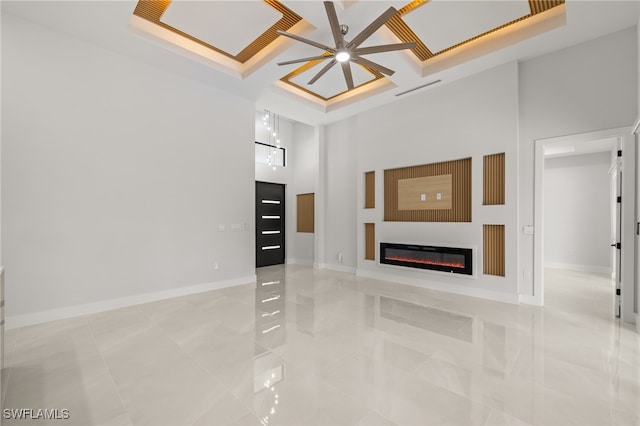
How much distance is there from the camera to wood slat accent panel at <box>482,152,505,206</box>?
4.83m

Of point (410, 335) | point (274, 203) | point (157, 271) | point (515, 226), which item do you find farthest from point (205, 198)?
point (515, 226)

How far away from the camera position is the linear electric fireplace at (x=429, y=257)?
5070 millimetres

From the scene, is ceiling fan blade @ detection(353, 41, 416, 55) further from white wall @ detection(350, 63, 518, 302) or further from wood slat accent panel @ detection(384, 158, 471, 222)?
wood slat accent panel @ detection(384, 158, 471, 222)

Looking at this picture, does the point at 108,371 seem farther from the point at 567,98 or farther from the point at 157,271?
the point at 567,98

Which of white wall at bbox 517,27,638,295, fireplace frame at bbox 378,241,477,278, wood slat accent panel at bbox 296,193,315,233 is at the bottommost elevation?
fireplace frame at bbox 378,241,477,278

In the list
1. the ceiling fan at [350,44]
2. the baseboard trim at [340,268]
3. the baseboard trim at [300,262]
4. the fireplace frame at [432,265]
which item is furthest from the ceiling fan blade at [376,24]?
the baseboard trim at [300,262]

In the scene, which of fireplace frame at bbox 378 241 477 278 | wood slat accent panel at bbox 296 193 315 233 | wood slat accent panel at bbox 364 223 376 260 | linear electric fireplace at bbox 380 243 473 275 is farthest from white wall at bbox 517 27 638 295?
wood slat accent panel at bbox 296 193 315 233

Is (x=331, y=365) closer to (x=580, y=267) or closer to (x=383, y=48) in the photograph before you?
(x=383, y=48)

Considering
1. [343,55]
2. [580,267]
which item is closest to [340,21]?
[343,55]

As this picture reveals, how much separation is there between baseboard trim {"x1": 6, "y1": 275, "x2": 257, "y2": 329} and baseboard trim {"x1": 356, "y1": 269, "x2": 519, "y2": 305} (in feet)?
10.1

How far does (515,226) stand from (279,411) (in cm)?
449

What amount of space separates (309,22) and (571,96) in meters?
4.00

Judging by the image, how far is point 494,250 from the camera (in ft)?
16.1

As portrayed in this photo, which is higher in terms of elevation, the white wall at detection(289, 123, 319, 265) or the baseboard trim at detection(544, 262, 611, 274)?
the white wall at detection(289, 123, 319, 265)
